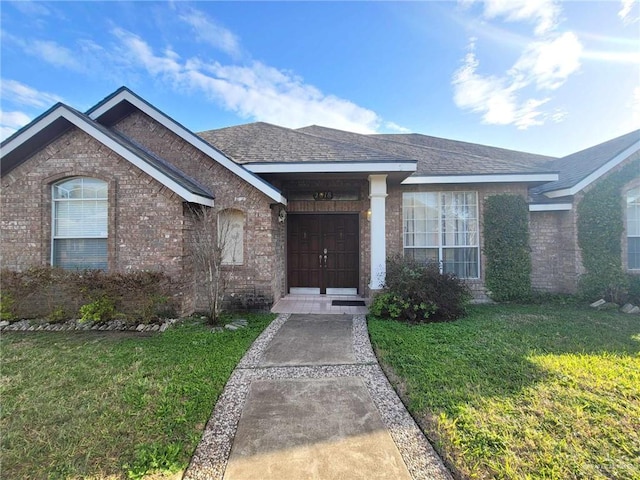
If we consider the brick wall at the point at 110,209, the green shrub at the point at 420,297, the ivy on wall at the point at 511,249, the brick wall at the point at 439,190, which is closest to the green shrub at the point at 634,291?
the ivy on wall at the point at 511,249

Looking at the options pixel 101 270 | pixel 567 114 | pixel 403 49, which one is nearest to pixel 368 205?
pixel 403 49

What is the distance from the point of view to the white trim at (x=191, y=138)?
7176mm

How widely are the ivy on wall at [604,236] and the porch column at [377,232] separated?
606 centimetres

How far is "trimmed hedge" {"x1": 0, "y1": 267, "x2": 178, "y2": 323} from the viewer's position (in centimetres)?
627

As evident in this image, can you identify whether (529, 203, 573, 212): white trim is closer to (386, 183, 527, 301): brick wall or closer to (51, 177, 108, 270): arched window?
(386, 183, 527, 301): brick wall

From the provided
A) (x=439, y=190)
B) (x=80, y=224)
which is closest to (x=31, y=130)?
(x=80, y=224)

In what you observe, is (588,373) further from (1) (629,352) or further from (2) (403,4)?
(2) (403,4)

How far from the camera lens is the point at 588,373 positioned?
3.87 m

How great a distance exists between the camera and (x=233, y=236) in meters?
7.80

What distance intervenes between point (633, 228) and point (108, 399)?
1332cm

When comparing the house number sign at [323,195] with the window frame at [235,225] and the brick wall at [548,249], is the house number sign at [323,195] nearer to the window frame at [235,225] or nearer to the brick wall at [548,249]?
the window frame at [235,225]

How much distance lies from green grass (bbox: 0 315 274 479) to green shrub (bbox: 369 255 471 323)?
329cm

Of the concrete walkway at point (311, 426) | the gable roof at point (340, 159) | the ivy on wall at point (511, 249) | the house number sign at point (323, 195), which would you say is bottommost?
the concrete walkway at point (311, 426)

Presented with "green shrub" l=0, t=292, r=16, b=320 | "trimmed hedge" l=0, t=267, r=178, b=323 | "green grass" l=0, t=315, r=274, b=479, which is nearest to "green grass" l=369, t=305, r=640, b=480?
"green grass" l=0, t=315, r=274, b=479
